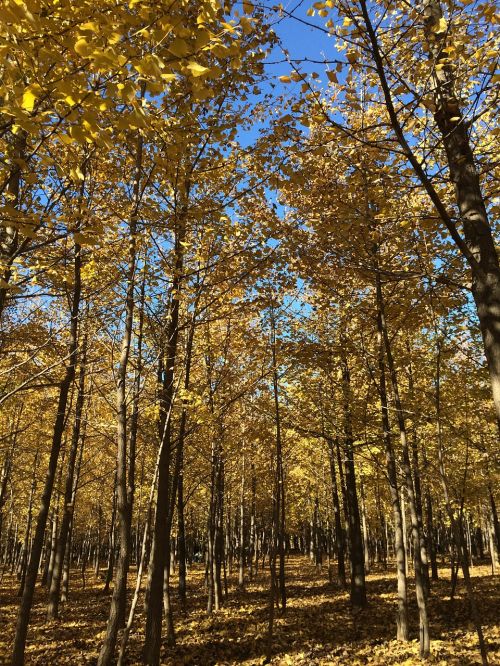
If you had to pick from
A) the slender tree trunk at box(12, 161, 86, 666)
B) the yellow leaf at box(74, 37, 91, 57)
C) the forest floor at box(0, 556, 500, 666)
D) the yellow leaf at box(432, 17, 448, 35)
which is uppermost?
the yellow leaf at box(432, 17, 448, 35)

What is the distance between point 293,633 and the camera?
9297 millimetres

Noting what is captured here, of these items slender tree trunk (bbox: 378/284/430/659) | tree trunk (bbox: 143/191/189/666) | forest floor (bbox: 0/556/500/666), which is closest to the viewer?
tree trunk (bbox: 143/191/189/666)

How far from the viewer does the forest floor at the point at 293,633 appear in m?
7.50

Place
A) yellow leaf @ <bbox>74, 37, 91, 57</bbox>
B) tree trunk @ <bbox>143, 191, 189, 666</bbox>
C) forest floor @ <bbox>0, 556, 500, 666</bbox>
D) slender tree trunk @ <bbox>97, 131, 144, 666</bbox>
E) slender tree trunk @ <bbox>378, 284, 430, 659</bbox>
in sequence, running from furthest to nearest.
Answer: forest floor @ <bbox>0, 556, 500, 666</bbox> < slender tree trunk @ <bbox>378, 284, 430, 659</bbox> < tree trunk @ <bbox>143, 191, 189, 666</bbox> < slender tree trunk @ <bbox>97, 131, 144, 666</bbox> < yellow leaf @ <bbox>74, 37, 91, 57</bbox>

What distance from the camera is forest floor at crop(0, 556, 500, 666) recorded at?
24.6 ft

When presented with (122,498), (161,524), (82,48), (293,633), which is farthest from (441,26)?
(293,633)

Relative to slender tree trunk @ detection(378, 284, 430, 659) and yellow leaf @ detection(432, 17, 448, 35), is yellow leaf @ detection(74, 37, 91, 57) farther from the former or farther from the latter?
slender tree trunk @ detection(378, 284, 430, 659)

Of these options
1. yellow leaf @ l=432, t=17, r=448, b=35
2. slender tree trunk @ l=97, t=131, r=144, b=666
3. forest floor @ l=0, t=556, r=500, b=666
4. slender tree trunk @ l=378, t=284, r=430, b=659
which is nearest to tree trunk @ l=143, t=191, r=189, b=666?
slender tree trunk @ l=97, t=131, r=144, b=666

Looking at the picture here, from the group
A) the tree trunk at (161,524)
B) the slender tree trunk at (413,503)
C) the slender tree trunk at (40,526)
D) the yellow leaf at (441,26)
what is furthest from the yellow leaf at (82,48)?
the slender tree trunk at (413,503)

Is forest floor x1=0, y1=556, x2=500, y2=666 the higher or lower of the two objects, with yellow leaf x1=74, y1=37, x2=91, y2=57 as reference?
lower

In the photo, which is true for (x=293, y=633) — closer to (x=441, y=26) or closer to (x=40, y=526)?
(x=40, y=526)

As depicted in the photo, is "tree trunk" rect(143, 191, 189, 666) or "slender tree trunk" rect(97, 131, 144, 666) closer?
"slender tree trunk" rect(97, 131, 144, 666)

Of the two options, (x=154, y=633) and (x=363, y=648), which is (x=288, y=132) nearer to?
(x=154, y=633)

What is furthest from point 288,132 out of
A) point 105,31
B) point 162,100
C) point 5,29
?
point 5,29
